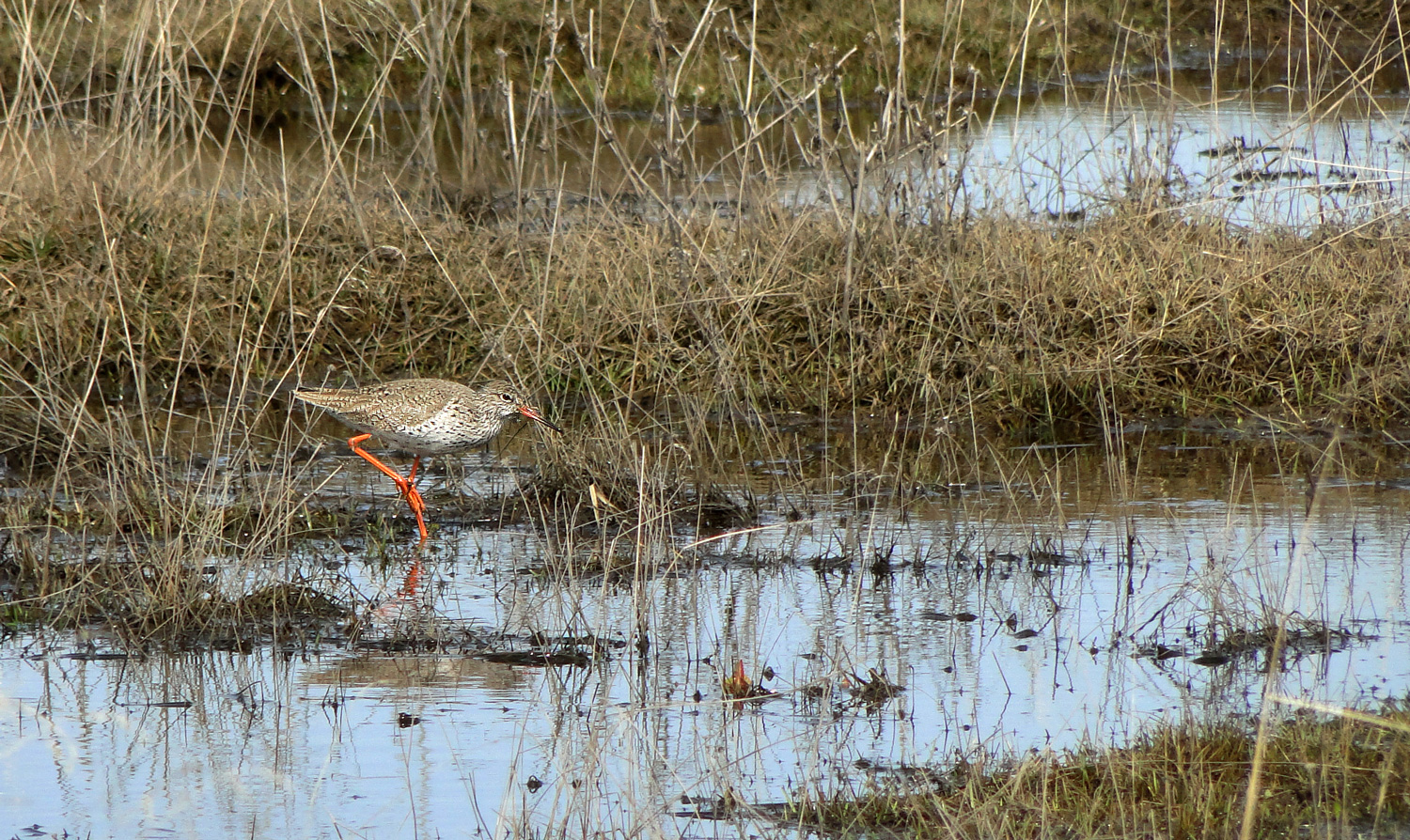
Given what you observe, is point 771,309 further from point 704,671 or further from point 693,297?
point 704,671

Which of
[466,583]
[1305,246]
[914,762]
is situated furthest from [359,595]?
[1305,246]

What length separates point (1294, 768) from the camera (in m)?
4.02

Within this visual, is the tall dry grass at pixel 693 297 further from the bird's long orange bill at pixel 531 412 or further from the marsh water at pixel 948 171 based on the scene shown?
the bird's long orange bill at pixel 531 412

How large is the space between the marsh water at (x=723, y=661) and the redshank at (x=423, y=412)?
21 cm

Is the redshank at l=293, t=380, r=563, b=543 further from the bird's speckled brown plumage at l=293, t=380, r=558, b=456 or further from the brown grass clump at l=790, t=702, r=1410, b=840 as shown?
the brown grass clump at l=790, t=702, r=1410, b=840

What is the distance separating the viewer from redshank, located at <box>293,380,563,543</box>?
709 centimetres

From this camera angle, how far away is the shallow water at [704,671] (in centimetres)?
415

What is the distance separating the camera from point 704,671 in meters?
5.08

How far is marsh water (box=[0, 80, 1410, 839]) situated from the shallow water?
0.01 metres

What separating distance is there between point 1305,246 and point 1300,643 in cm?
424

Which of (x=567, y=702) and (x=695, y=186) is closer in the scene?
(x=567, y=702)

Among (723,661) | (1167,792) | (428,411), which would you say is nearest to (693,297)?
(428,411)

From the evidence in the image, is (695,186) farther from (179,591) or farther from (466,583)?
(179,591)

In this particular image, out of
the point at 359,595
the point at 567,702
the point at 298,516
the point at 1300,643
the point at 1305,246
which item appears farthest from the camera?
the point at 1305,246
